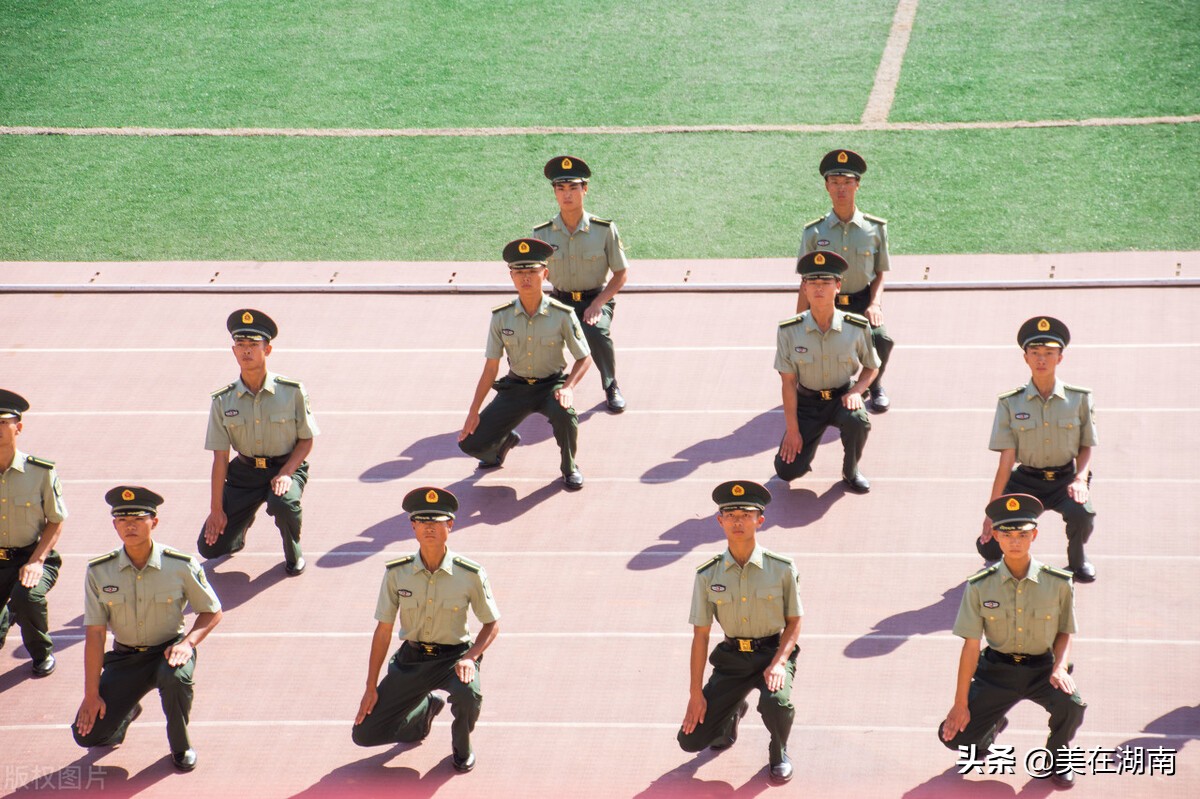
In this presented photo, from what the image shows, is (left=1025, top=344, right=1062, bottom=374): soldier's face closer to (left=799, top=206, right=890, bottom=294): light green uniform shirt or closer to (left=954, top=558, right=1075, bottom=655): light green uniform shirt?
(left=954, top=558, right=1075, bottom=655): light green uniform shirt

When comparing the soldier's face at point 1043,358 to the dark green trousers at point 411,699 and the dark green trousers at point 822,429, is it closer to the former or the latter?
the dark green trousers at point 822,429

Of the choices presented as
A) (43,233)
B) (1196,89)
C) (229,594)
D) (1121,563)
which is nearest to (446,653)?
(229,594)

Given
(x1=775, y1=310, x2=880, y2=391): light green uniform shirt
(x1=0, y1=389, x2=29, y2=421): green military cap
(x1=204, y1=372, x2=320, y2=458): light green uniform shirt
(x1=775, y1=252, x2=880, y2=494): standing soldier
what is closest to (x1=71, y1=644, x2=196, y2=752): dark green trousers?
(x1=0, y1=389, x2=29, y2=421): green military cap

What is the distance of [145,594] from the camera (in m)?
8.69

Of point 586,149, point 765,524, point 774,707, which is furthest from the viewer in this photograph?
point 586,149

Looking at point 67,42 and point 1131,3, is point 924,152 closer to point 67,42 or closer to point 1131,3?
point 1131,3

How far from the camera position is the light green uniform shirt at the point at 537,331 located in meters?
11.4

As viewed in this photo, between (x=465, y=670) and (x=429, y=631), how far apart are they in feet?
1.32

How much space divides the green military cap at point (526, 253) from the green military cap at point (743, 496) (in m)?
3.45

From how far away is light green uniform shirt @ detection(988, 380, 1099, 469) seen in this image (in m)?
9.80

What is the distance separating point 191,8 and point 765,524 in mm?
13491

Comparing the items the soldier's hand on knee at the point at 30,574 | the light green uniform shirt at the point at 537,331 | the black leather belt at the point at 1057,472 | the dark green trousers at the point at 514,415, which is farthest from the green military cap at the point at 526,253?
the soldier's hand on knee at the point at 30,574

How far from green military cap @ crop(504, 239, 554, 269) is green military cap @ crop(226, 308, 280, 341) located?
5.81 ft

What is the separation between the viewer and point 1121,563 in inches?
407
